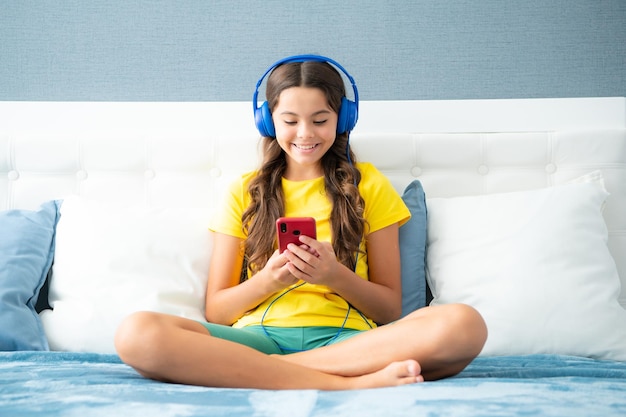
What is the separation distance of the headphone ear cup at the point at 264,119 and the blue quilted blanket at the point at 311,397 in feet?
2.34

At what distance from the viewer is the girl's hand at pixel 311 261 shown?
Answer: 1.30 m

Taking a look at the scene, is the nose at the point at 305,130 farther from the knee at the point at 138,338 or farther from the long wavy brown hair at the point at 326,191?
the knee at the point at 138,338

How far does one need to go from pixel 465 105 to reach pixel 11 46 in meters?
1.44

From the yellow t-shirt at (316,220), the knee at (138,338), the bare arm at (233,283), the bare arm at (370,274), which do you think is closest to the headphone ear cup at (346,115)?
the yellow t-shirt at (316,220)

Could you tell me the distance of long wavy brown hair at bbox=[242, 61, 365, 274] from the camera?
1555mm

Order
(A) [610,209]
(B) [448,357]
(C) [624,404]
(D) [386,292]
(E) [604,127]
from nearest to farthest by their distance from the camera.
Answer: (C) [624,404] < (B) [448,357] < (D) [386,292] < (A) [610,209] < (E) [604,127]

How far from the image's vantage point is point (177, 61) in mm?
2043

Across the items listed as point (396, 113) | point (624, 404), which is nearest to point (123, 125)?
point (396, 113)

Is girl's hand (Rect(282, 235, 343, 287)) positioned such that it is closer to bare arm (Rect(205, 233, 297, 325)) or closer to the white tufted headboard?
bare arm (Rect(205, 233, 297, 325))

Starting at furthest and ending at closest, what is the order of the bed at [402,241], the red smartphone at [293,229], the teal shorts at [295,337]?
the teal shorts at [295,337], the red smartphone at [293,229], the bed at [402,241]

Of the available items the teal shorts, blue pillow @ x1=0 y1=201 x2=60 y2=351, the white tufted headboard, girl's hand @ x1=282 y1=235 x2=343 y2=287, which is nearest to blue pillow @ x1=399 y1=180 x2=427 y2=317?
the white tufted headboard

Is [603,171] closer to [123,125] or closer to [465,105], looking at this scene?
[465,105]

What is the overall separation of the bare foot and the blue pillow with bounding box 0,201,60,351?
2.69ft

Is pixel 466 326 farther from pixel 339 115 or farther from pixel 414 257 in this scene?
pixel 339 115
